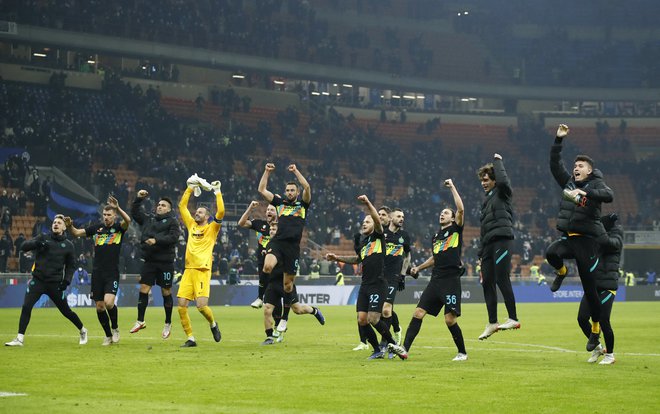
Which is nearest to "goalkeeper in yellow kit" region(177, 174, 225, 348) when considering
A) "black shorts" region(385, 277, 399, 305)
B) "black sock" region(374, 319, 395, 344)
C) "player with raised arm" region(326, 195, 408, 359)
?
"black shorts" region(385, 277, 399, 305)

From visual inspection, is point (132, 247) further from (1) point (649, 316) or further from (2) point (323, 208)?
(1) point (649, 316)

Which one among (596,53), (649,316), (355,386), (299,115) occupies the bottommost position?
(649,316)

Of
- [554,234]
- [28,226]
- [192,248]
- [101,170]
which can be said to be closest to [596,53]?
[554,234]

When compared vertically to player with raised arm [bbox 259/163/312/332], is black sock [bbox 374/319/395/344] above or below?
below

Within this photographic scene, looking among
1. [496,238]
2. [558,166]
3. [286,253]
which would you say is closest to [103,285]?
[286,253]

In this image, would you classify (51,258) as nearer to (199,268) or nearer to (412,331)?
(199,268)

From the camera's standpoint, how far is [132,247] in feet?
145

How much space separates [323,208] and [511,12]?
32735 millimetres

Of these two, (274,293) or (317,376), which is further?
(274,293)

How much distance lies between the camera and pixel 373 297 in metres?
16.8

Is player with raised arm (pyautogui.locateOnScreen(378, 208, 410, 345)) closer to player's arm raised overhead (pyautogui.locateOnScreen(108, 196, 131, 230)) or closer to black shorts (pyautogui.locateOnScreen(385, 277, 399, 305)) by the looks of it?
black shorts (pyautogui.locateOnScreen(385, 277, 399, 305))

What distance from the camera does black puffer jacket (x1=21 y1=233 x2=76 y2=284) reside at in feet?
65.4

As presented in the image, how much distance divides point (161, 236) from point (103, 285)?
1946 millimetres

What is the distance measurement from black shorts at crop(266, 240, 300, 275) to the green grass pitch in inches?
61.6
